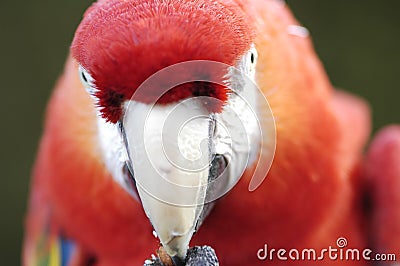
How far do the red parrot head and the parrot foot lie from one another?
1 centimetres

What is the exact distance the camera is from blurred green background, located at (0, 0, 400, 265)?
1.35 m

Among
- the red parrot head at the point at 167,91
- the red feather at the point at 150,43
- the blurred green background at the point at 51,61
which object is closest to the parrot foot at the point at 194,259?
the red parrot head at the point at 167,91

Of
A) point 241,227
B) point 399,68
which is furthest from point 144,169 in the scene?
point 399,68

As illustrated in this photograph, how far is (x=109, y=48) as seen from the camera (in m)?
0.48

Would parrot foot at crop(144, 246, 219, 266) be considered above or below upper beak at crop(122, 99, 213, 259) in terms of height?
below

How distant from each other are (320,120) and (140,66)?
0.29 metres

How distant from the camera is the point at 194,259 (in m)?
0.52
